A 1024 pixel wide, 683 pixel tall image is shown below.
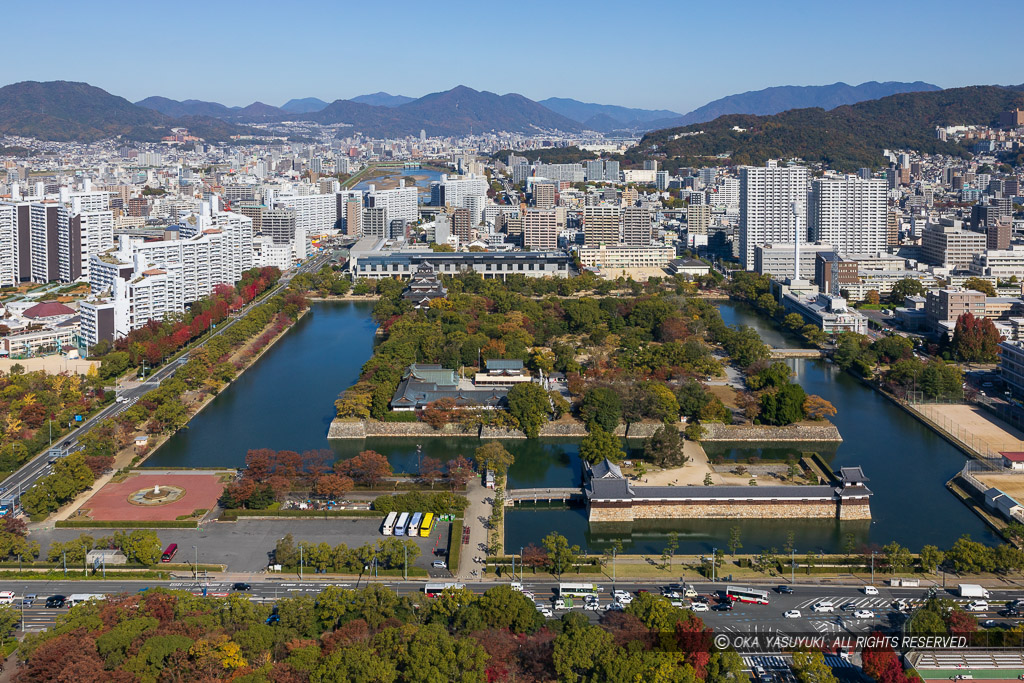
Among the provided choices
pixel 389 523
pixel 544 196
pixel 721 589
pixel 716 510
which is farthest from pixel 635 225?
pixel 721 589

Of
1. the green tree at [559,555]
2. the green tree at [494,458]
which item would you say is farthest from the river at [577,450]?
the green tree at [559,555]

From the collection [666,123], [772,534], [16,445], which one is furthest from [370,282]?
[666,123]

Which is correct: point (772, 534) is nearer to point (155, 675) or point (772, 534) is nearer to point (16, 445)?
point (155, 675)

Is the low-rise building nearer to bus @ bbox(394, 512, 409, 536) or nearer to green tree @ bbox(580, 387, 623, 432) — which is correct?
green tree @ bbox(580, 387, 623, 432)

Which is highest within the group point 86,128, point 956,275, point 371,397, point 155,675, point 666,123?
point 666,123

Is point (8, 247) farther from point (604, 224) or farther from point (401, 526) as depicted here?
point (401, 526)

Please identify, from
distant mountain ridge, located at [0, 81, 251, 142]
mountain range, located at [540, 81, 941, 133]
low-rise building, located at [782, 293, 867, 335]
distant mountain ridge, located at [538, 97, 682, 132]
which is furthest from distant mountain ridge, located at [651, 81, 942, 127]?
low-rise building, located at [782, 293, 867, 335]

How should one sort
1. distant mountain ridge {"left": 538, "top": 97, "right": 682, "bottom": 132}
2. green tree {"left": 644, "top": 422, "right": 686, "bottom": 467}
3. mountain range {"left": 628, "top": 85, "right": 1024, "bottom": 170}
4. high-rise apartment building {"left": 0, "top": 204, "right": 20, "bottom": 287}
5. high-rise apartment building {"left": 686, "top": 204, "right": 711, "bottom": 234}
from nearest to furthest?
green tree {"left": 644, "top": 422, "right": 686, "bottom": 467}, high-rise apartment building {"left": 0, "top": 204, "right": 20, "bottom": 287}, high-rise apartment building {"left": 686, "top": 204, "right": 711, "bottom": 234}, mountain range {"left": 628, "top": 85, "right": 1024, "bottom": 170}, distant mountain ridge {"left": 538, "top": 97, "right": 682, "bottom": 132}
